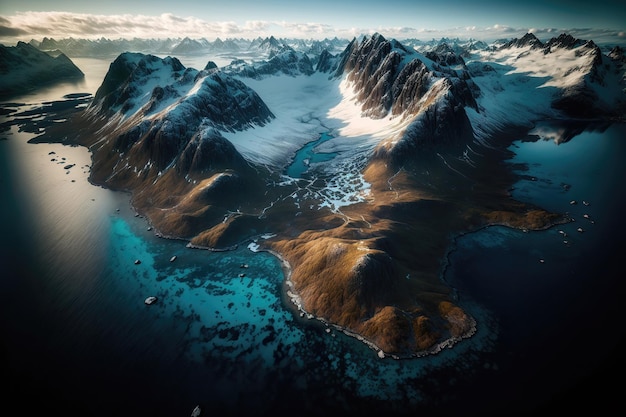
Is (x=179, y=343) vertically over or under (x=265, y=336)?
under

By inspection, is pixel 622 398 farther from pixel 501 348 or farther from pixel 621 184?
pixel 621 184

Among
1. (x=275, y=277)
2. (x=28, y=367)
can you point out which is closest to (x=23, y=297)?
(x=28, y=367)

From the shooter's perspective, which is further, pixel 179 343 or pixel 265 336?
pixel 265 336

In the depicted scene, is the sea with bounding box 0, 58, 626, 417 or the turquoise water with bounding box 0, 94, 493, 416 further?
the turquoise water with bounding box 0, 94, 493, 416

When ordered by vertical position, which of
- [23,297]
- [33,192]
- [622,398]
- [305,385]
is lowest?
[33,192]

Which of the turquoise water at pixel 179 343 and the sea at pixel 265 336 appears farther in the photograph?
the turquoise water at pixel 179 343

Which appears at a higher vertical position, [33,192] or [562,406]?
[562,406]

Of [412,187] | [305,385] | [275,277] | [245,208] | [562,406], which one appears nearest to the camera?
[562,406]

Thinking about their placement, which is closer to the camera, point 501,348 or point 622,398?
point 622,398
